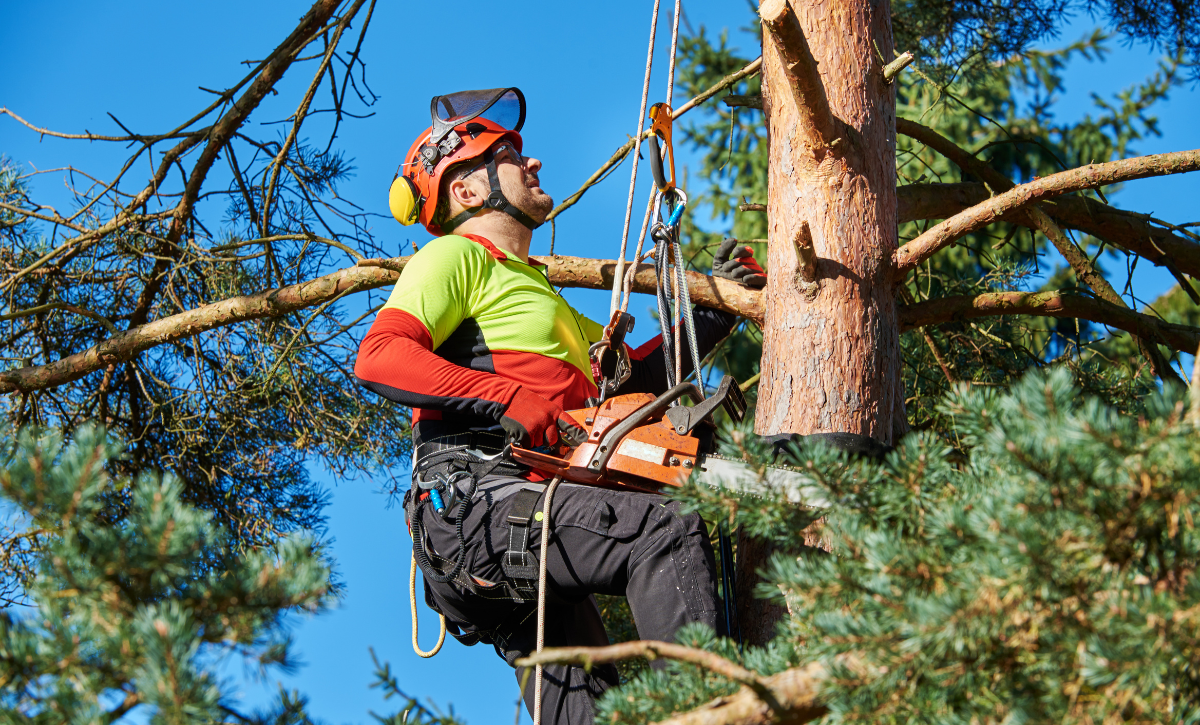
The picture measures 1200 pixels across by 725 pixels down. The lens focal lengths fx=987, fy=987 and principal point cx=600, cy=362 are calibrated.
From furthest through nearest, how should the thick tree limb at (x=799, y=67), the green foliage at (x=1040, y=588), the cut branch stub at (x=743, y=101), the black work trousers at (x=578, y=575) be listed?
the cut branch stub at (x=743, y=101) < the thick tree limb at (x=799, y=67) < the black work trousers at (x=578, y=575) < the green foliage at (x=1040, y=588)

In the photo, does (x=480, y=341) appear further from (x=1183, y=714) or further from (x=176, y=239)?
(x=176, y=239)

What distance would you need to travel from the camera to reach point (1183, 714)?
115 centimetres

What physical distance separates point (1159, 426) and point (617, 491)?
4.63 feet

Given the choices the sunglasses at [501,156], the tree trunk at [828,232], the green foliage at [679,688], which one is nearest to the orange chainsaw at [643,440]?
the tree trunk at [828,232]

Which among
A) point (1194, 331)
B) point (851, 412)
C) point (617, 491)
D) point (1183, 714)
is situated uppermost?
point (1194, 331)

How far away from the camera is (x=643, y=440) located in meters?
2.32

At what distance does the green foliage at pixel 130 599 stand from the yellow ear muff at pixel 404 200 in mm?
2173

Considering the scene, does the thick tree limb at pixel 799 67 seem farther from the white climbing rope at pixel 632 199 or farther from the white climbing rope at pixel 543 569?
the white climbing rope at pixel 543 569

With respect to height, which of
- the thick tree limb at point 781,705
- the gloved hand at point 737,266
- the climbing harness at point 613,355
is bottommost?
the thick tree limb at point 781,705

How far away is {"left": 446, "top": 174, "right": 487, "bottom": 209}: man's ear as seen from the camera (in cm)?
330

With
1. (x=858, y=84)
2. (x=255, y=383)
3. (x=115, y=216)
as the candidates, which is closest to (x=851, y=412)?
(x=858, y=84)

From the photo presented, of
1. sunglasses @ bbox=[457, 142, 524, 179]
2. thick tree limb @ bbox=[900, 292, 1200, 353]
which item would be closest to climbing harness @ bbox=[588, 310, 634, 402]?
sunglasses @ bbox=[457, 142, 524, 179]

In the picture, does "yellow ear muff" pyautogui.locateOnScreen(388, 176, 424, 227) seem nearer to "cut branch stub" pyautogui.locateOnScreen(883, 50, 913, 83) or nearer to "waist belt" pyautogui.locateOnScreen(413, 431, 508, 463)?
"waist belt" pyautogui.locateOnScreen(413, 431, 508, 463)

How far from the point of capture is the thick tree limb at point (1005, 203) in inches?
109
